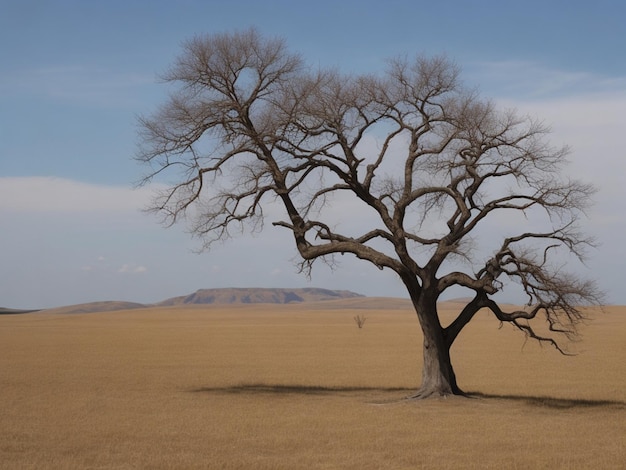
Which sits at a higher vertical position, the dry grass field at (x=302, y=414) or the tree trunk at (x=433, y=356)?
the tree trunk at (x=433, y=356)

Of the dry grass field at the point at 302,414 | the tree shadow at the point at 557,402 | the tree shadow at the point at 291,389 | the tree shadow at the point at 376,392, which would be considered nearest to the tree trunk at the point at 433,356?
the dry grass field at the point at 302,414

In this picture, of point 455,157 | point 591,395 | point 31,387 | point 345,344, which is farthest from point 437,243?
point 345,344

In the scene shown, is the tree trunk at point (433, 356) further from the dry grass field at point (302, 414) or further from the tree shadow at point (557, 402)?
the tree shadow at point (557, 402)

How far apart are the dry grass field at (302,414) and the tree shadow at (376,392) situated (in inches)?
2.7

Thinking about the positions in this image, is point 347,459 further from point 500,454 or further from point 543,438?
point 543,438

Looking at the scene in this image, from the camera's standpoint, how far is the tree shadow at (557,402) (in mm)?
25312

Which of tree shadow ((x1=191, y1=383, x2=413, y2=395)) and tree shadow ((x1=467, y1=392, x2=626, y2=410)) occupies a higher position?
tree shadow ((x1=191, y1=383, x2=413, y2=395))

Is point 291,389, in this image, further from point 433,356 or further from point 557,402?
point 557,402

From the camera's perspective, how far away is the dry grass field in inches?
643

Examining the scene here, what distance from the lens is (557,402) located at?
2638 centimetres

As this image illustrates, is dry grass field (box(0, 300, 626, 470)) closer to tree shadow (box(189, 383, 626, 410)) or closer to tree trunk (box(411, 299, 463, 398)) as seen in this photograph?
tree shadow (box(189, 383, 626, 410))

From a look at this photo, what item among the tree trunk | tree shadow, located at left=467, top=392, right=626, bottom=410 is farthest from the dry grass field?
the tree trunk

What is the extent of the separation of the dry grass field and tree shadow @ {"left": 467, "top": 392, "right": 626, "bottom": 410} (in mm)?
60

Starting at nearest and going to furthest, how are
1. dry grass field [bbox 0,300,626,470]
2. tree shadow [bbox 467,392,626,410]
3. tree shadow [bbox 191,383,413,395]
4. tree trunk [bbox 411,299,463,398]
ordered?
1. dry grass field [bbox 0,300,626,470]
2. tree trunk [bbox 411,299,463,398]
3. tree shadow [bbox 467,392,626,410]
4. tree shadow [bbox 191,383,413,395]
